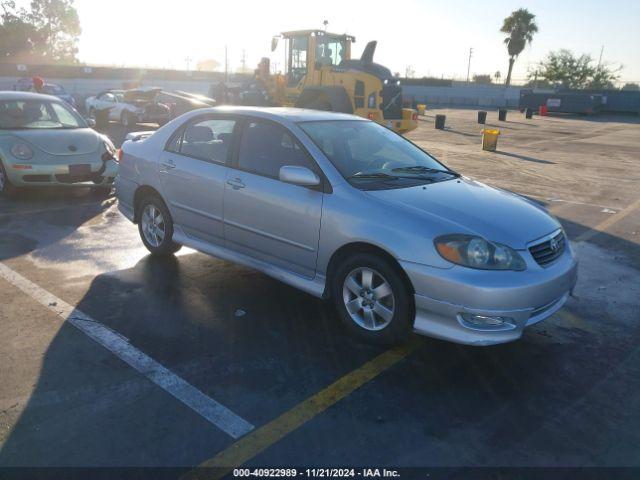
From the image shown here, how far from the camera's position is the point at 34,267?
17.5 feet

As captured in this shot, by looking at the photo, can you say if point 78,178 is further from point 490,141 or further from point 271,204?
point 490,141

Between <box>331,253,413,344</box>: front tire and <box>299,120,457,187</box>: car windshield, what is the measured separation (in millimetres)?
666

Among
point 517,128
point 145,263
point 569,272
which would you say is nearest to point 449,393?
point 569,272

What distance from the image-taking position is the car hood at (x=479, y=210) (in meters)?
3.68

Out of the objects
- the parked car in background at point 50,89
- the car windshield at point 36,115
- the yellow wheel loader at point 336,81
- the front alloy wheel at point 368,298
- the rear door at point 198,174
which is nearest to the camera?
the front alloy wheel at point 368,298

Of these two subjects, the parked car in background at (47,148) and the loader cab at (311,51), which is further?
the loader cab at (311,51)

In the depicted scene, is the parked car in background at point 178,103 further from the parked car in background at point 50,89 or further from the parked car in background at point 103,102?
the parked car in background at point 50,89

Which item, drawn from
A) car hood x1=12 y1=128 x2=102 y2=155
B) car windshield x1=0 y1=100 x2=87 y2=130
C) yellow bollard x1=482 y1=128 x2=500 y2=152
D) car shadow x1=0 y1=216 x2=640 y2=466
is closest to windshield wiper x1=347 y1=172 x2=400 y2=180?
car shadow x1=0 y1=216 x2=640 y2=466

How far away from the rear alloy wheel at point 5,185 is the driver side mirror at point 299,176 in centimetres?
574

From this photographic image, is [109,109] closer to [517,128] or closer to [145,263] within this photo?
[145,263]

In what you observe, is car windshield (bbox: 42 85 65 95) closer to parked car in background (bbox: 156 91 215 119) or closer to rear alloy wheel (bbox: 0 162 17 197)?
parked car in background (bbox: 156 91 215 119)

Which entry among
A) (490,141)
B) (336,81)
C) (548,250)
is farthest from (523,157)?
(548,250)

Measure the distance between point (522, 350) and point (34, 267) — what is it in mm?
4601

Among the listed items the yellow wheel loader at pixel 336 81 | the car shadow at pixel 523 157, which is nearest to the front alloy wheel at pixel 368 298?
the yellow wheel loader at pixel 336 81
